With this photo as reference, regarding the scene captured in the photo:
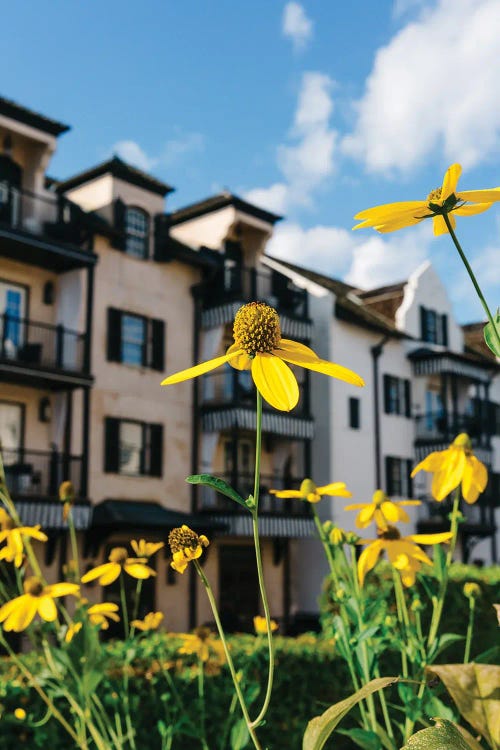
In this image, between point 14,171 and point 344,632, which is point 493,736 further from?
point 14,171

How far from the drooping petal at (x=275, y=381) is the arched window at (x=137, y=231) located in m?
23.1

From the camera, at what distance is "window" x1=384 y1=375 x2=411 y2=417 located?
31491mm

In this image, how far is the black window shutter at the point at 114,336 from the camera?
23047 mm

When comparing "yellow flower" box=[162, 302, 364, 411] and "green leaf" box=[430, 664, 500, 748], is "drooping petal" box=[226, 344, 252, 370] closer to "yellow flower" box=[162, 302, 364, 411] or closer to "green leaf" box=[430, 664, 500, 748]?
Answer: "yellow flower" box=[162, 302, 364, 411]

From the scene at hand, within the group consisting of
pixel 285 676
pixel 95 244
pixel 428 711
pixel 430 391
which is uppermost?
pixel 95 244

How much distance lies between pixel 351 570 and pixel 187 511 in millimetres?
21860

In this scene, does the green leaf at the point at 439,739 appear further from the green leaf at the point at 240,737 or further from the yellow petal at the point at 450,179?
the green leaf at the point at 240,737

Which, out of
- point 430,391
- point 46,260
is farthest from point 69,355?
point 430,391

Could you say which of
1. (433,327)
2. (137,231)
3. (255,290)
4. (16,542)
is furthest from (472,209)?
(433,327)

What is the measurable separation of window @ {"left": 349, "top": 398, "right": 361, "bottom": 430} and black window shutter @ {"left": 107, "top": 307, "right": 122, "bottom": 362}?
955 cm

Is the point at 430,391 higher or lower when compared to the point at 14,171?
lower

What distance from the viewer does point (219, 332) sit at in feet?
84.2

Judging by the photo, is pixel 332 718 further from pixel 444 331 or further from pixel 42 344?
pixel 444 331

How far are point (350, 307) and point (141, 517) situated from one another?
41.6ft
